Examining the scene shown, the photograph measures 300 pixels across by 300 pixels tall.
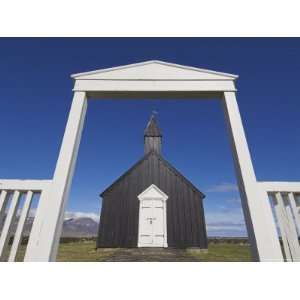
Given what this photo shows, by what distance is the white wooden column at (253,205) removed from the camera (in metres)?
1.53

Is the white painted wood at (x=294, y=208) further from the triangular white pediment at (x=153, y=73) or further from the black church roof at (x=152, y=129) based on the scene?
the black church roof at (x=152, y=129)

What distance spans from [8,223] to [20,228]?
0.10m

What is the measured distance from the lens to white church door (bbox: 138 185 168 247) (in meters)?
11.3

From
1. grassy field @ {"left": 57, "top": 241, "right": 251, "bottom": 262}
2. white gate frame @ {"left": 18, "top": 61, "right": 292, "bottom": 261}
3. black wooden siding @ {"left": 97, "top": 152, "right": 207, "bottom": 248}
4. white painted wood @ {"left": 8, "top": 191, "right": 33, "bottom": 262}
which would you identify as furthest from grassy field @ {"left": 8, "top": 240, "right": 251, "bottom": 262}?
white gate frame @ {"left": 18, "top": 61, "right": 292, "bottom": 261}

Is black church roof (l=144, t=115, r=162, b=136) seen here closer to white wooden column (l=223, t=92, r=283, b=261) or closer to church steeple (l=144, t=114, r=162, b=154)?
church steeple (l=144, t=114, r=162, b=154)

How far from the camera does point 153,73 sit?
2.26 meters

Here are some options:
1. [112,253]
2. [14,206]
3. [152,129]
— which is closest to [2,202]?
[14,206]

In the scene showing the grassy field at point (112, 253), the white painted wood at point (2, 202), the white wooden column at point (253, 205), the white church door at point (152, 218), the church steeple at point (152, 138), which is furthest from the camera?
the church steeple at point (152, 138)

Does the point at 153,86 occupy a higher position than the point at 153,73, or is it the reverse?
the point at 153,73

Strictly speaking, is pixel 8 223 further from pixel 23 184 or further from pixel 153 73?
pixel 153 73

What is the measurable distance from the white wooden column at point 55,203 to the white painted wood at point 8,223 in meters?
0.20

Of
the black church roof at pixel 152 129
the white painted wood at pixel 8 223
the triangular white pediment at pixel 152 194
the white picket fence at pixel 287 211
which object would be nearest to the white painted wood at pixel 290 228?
the white picket fence at pixel 287 211
